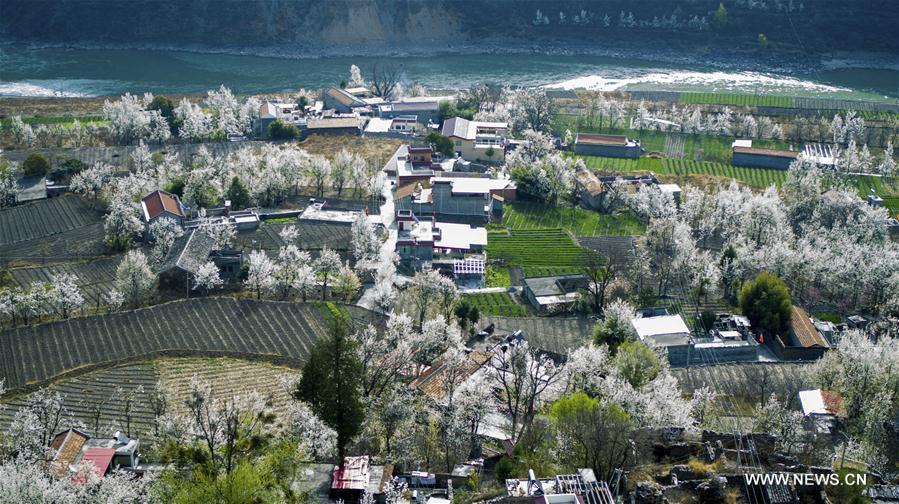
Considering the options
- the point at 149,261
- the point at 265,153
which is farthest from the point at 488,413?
the point at 265,153

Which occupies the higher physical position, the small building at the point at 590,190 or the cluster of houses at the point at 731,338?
the small building at the point at 590,190

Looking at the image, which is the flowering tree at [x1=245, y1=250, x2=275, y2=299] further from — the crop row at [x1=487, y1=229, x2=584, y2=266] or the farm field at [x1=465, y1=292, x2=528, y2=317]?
the crop row at [x1=487, y1=229, x2=584, y2=266]

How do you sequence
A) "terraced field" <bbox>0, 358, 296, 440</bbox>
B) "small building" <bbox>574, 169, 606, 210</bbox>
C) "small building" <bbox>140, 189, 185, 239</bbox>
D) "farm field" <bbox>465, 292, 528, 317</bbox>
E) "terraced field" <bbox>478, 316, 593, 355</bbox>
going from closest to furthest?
"terraced field" <bbox>0, 358, 296, 440</bbox> < "terraced field" <bbox>478, 316, 593, 355</bbox> < "farm field" <bbox>465, 292, 528, 317</bbox> < "small building" <bbox>140, 189, 185, 239</bbox> < "small building" <bbox>574, 169, 606, 210</bbox>

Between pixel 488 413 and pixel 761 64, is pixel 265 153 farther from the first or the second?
pixel 761 64

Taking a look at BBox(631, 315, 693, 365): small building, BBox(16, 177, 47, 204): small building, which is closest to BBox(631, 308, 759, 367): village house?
BBox(631, 315, 693, 365): small building

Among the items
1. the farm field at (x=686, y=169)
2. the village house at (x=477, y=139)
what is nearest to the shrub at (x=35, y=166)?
the village house at (x=477, y=139)

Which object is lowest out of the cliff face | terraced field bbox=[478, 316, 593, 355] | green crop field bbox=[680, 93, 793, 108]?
terraced field bbox=[478, 316, 593, 355]

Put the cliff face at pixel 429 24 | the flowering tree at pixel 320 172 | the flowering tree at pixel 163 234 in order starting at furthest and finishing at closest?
1. the cliff face at pixel 429 24
2. the flowering tree at pixel 320 172
3. the flowering tree at pixel 163 234

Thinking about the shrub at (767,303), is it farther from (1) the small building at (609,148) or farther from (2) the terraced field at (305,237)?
(1) the small building at (609,148)
